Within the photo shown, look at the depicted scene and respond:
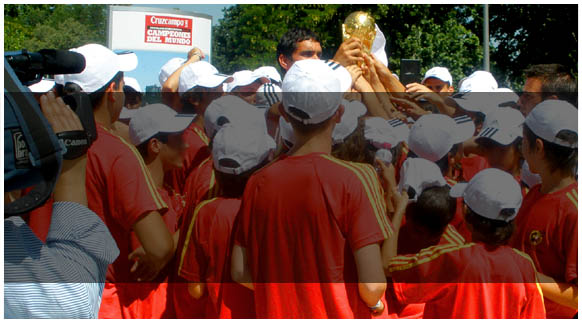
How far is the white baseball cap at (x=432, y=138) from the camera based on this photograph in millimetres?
3010

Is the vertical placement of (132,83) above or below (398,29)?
below

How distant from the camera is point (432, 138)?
3.02 metres

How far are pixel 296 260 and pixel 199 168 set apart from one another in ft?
2.50

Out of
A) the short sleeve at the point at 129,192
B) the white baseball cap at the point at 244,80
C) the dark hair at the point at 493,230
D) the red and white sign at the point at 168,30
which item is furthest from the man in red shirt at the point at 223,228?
the red and white sign at the point at 168,30

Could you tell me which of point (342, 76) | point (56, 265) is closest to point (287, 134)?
point (342, 76)

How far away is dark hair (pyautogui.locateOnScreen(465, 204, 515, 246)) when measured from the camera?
2.59 meters

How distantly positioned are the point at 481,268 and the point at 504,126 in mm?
840

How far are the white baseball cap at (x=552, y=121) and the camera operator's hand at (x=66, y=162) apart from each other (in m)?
1.79

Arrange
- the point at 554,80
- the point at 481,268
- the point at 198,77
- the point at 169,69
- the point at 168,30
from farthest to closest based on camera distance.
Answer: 1. the point at 168,30
2. the point at 169,69
3. the point at 198,77
4. the point at 554,80
5. the point at 481,268

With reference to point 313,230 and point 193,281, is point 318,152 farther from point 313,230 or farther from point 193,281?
point 193,281

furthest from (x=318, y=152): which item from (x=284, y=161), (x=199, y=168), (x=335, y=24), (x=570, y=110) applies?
(x=335, y=24)

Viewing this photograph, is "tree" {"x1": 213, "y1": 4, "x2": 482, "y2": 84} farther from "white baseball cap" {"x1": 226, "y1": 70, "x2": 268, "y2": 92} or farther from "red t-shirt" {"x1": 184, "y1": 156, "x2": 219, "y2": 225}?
"red t-shirt" {"x1": 184, "y1": 156, "x2": 219, "y2": 225}

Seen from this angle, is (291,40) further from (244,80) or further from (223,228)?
(223,228)

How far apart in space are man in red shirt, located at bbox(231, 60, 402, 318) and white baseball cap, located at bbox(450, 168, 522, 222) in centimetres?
43
